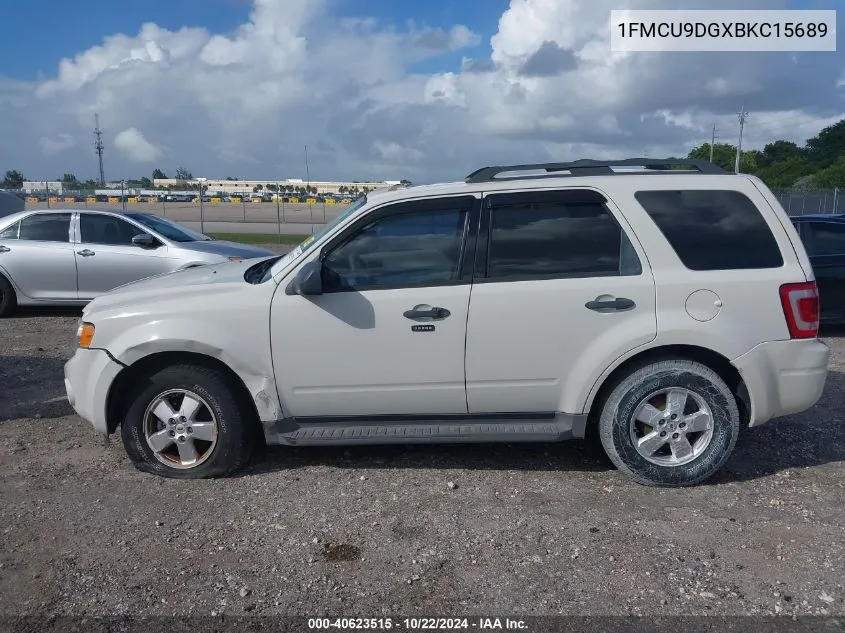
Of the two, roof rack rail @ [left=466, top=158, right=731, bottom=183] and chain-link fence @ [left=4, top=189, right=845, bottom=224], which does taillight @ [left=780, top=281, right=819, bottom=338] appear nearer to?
roof rack rail @ [left=466, top=158, right=731, bottom=183]

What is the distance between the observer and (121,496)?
175 inches

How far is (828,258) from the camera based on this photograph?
893 centimetres

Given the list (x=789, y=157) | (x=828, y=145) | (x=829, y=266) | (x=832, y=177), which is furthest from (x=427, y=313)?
(x=789, y=157)

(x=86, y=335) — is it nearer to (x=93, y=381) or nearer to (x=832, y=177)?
(x=93, y=381)

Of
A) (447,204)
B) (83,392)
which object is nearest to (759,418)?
(447,204)

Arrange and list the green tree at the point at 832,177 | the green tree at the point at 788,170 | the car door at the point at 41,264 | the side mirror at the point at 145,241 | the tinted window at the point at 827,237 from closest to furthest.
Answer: the tinted window at the point at 827,237 < the side mirror at the point at 145,241 < the car door at the point at 41,264 < the green tree at the point at 832,177 < the green tree at the point at 788,170

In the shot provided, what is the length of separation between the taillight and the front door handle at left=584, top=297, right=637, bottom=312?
2.94 ft

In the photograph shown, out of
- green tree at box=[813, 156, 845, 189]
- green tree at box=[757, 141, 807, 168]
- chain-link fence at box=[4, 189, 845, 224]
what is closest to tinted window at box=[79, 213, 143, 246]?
chain-link fence at box=[4, 189, 845, 224]

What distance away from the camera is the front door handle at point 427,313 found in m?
4.36

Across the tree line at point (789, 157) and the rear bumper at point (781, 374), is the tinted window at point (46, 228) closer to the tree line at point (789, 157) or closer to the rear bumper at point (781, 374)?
the rear bumper at point (781, 374)

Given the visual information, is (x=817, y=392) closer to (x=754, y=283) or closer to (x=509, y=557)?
(x=754, y=283)

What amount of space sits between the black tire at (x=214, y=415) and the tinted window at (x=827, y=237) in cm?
749

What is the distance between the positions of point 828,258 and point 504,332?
636 cm

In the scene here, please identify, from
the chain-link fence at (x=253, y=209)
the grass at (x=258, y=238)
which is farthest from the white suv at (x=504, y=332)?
the chain-link fence at (x=253, y=209)
